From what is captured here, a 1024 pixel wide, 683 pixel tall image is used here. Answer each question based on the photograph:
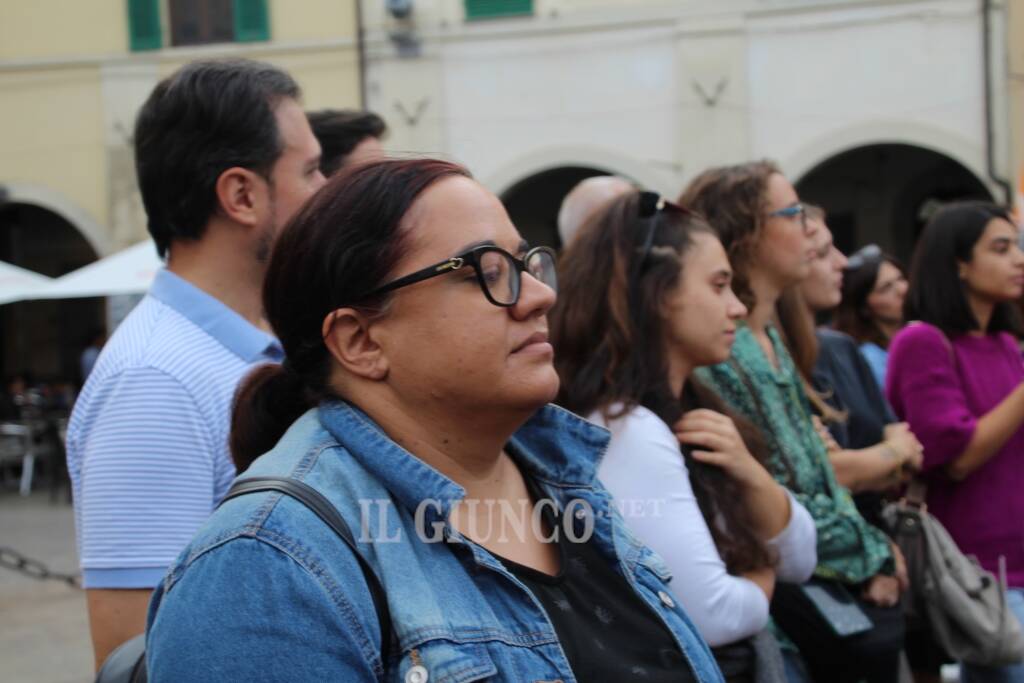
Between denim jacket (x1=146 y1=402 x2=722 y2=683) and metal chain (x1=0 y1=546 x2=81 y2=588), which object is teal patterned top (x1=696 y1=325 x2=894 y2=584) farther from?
metal chain (x1=0 y1=546 x2=81 y2=588)

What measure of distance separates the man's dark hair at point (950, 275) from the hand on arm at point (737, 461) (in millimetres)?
1617

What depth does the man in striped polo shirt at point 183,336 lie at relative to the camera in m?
2.14

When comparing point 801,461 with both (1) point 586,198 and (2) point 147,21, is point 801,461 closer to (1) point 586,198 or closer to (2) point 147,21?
(1) point 586,198

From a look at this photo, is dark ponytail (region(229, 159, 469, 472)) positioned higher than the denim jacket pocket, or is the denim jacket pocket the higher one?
dark ponytail (region(229, 159, 469, 472))

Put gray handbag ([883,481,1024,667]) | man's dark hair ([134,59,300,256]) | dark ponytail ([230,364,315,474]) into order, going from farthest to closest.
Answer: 1. gray handbag ([883,481,1024,667])
2. man's dark hair ([134,59,300,256])
3. dark ponytail ([230,364,315,474])

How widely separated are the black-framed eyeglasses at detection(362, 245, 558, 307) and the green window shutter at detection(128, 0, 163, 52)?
15.6 meters

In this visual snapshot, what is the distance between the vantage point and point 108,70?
16234 mm

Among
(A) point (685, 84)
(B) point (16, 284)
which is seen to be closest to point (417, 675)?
(B) point (16, 284)

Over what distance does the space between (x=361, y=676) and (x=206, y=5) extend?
15.9m

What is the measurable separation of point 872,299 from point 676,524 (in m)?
3.70

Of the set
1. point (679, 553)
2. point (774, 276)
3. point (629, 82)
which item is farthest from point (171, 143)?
point (629, 82)

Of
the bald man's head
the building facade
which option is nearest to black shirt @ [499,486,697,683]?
the bald man's head

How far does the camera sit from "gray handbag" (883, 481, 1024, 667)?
3.59 metres

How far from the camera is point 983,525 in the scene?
156 inches
